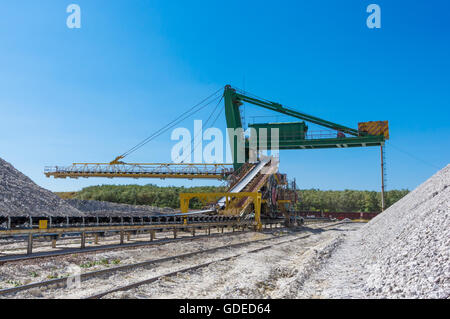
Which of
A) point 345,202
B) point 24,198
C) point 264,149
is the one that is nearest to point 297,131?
point 264,149

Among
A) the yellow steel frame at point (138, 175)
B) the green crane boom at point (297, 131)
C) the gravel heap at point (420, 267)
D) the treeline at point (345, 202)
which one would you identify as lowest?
the treeline at point (345, 202)

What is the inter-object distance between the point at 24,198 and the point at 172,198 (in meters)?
32.6

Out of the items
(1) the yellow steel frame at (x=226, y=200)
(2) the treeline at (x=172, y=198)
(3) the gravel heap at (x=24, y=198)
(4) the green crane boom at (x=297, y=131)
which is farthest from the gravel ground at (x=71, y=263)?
(2) the treeline at (x=172, y=198)

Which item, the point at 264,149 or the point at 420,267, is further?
the point at 264,149

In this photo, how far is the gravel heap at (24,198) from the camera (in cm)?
1889

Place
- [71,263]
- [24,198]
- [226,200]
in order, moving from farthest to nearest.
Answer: [226,200] < [24,198] < [71,263]

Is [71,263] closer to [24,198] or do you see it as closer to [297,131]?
[24,198]

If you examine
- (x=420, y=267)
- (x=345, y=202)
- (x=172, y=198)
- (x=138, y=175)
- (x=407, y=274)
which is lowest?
(x=345, y=202)

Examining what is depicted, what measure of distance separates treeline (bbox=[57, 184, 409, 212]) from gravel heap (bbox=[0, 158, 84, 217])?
2514 cm

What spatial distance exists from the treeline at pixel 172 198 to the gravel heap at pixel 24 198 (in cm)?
2514

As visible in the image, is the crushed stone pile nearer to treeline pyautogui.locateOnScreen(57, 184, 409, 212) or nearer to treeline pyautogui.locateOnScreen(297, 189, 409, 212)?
treeline pyautogui.locateOnScreen(57, 184, 409, 212)

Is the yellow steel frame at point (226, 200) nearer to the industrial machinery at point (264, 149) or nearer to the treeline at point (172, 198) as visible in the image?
the industrial machinery at point (264, 149)

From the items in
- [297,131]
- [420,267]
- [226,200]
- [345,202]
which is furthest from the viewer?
[345,202]

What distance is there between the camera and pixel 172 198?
53.2 metres
